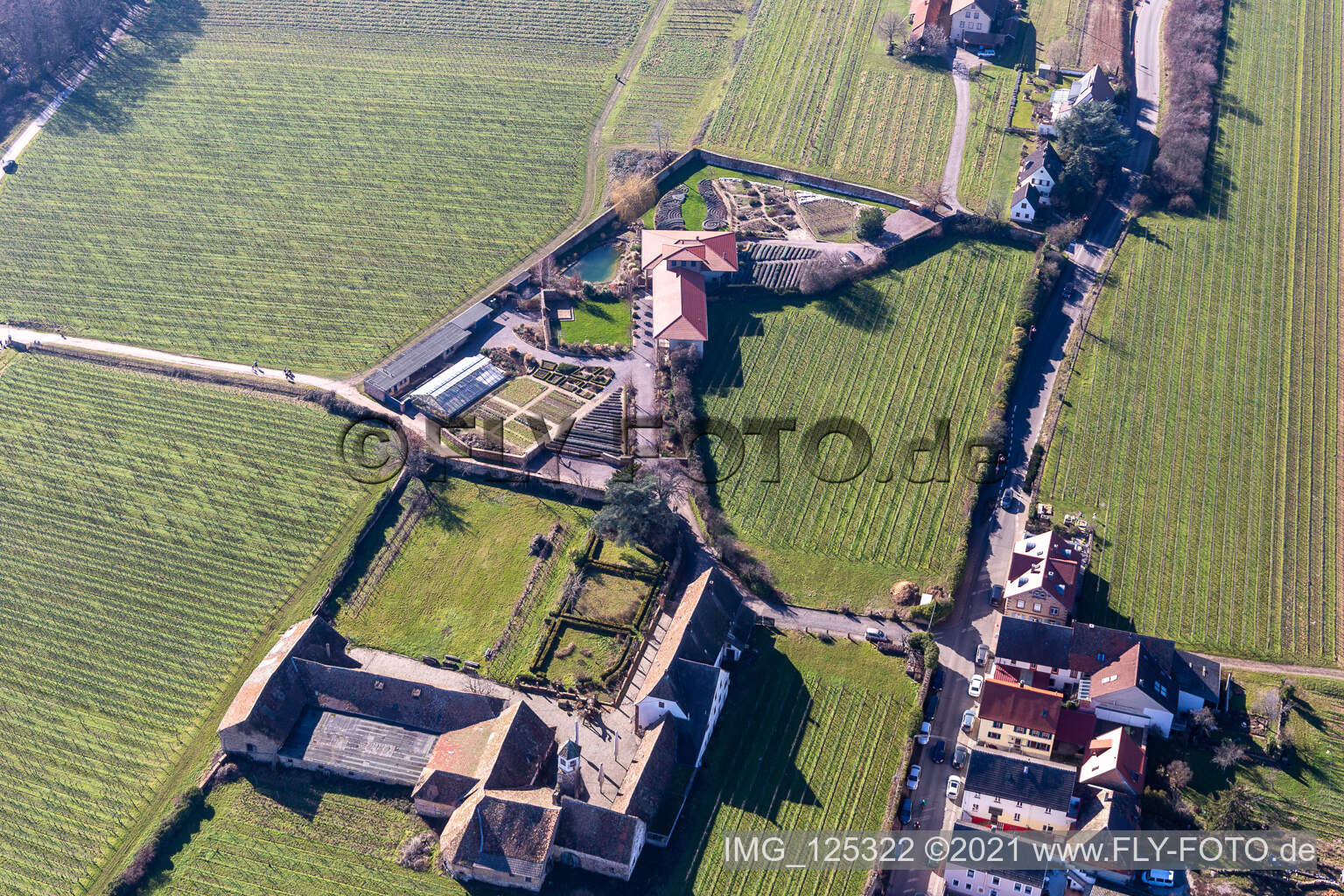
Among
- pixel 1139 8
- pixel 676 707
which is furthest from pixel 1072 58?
pixel 676 707

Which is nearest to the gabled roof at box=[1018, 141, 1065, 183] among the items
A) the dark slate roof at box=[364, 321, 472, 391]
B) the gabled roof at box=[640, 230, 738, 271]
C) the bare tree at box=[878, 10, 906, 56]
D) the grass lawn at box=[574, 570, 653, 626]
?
the bare tree at box=[878, 10, 906, 56]

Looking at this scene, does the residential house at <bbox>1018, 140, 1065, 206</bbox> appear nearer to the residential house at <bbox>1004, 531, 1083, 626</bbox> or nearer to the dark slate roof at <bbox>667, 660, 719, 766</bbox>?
the residential house at <bbox>1004, 531, 1083, 626</bbox>

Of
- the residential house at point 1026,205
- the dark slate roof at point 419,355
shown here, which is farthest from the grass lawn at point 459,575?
the residential house at point 1026,205

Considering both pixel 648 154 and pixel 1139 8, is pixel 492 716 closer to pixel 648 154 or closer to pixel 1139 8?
pixel 648 154

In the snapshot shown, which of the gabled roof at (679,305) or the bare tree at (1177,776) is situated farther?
the gabled roof at (679,305)

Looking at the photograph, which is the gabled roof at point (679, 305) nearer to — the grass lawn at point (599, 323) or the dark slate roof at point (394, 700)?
the grass lawn at point (599, 323)

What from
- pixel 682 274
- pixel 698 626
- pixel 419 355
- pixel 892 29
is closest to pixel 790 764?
pixel 698 626
